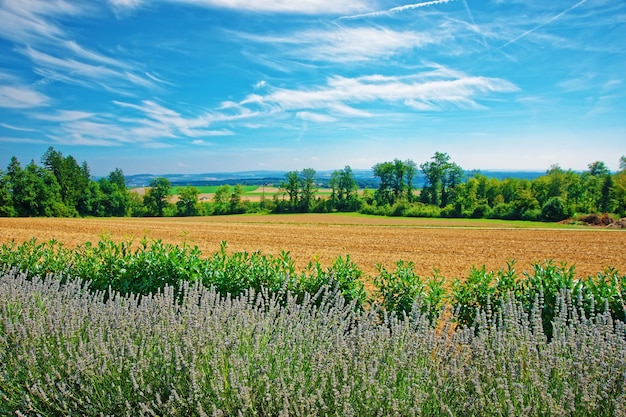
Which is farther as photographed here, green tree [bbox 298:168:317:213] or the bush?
green tree [bbox 298:168:317:213]

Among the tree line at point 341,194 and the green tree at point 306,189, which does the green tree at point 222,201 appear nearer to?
the tree line at point 341,194

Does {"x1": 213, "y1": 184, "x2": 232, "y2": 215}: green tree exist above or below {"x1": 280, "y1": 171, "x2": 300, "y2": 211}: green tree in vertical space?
below

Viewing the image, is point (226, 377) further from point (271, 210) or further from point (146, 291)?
point (271, 210)

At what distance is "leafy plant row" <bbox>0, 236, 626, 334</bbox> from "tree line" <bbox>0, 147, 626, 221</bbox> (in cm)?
4920

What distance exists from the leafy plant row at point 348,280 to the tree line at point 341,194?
49197 mm

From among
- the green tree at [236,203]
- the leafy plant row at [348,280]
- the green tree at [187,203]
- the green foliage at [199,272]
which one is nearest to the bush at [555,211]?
the green tree at [236,203]

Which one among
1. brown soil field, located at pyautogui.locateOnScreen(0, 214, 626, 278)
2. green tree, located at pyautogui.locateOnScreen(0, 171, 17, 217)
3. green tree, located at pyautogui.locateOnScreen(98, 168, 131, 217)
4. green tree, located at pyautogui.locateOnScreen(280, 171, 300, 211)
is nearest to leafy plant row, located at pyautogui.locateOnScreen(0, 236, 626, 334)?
brown soil field, located at pyautogui.locateOnScreen(0, 214, 626, 278)

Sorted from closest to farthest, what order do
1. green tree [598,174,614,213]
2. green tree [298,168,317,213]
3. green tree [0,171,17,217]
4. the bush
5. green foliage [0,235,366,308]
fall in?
green foliage [0,235,366,308], the bush, green tree [0,171,17,217], green tree [598,174,614,213], green tree [298,168,317,213]

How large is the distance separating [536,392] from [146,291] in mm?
5745

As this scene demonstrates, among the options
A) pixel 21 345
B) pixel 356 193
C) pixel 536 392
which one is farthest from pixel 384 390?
pixel 356 193

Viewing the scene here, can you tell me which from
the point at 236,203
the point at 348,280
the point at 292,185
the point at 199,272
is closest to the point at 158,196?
the point at 236,203

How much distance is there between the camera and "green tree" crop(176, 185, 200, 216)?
209 feet

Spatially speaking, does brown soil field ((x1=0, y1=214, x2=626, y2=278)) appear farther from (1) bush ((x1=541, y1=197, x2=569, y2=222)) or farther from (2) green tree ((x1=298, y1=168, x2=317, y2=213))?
(2) green tree ((x1=298, y1=168, x2=317, y2=213))

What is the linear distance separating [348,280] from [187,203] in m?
61.8
